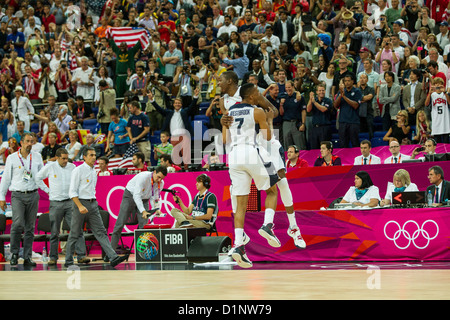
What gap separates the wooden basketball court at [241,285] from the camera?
6.16m

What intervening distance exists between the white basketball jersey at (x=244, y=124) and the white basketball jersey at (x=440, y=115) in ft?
24.8

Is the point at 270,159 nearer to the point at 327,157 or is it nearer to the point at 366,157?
the point at 327,157

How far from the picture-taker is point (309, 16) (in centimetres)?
1928

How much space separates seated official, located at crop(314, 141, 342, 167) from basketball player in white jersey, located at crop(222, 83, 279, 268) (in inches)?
215

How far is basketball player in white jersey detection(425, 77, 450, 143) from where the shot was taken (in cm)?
1487

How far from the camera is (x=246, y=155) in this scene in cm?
877

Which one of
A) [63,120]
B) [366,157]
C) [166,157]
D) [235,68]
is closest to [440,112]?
[366,157]

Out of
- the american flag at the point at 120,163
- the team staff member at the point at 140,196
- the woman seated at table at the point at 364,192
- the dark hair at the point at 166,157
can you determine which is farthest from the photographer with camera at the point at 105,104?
the woman seated at table at the point at 364,192

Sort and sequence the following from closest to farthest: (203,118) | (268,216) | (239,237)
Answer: (239,237), (268,216), (203,118)

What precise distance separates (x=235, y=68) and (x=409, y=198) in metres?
8.58

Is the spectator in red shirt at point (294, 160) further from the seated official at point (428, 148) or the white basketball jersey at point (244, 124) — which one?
the white basketball jersey at point (244, 124)

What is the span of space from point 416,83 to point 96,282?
10.2m

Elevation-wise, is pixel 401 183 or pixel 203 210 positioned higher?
pixel 401 183
